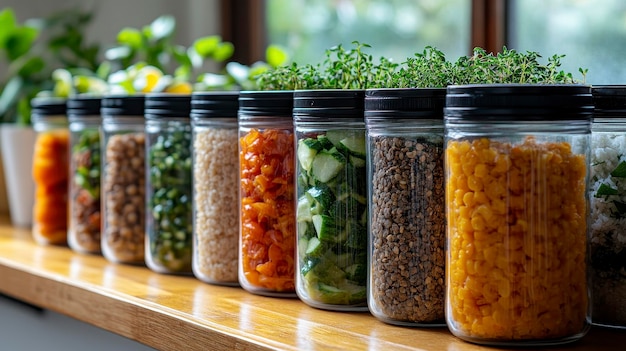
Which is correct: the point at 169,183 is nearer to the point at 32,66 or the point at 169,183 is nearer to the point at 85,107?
the point at 85,107

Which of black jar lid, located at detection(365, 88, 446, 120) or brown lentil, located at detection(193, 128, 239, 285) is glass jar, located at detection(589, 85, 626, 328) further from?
brown lentil, located at detection(193, 128, 239, 285)

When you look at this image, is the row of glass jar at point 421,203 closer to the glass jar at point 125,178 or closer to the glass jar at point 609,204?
the glass jar at point 609,204

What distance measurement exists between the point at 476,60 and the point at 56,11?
1738mm

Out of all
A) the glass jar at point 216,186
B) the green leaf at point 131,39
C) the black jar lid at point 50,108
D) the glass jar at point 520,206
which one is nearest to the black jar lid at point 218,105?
the glass jar at point 216,186

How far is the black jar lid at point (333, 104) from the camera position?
0.94 m

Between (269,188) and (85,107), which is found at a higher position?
(85,107)

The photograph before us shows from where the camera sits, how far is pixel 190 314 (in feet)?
3.19

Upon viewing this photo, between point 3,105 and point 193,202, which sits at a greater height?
point 3,105

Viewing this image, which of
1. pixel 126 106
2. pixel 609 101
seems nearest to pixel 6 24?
pixel 126 106

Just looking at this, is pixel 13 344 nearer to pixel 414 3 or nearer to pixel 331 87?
pixel 331 87

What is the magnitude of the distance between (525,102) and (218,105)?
0.45 meters

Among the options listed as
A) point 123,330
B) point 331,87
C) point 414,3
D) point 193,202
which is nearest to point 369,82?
Result: point 331,87

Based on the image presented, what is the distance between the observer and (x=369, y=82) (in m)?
1.02

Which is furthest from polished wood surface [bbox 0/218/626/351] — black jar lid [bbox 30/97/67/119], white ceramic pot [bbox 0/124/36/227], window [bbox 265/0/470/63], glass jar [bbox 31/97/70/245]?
window [bbox 265/0/470/63]
